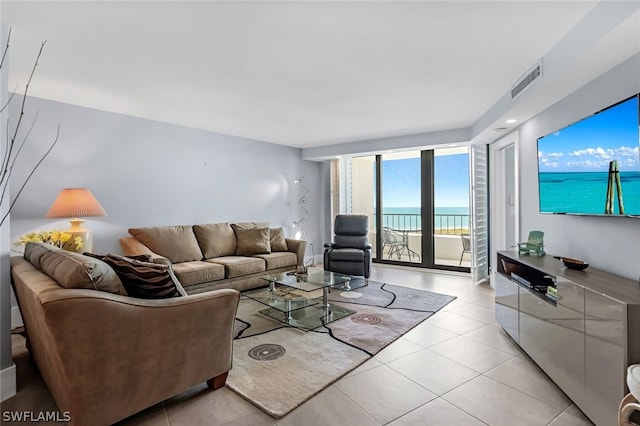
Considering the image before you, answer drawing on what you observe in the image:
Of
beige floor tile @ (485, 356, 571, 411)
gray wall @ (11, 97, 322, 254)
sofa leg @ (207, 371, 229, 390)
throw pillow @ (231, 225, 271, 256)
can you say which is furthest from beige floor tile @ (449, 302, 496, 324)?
gray wall @ (11, 97, 322, 254)

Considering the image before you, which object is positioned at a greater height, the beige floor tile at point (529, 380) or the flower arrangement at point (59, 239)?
the flower arrangement at point (59, 239)

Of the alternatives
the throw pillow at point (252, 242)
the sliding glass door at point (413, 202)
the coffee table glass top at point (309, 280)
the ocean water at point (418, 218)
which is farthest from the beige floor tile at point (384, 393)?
the ocean water at point (418, 218)

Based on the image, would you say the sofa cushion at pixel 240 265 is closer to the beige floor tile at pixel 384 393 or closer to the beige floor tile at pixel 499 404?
the beige floor tile at pixel 384 393

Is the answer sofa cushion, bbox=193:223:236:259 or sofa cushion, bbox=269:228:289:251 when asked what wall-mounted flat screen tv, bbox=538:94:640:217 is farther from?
sofa cushion, bbox=193:223:236:259

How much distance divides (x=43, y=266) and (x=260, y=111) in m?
2.77

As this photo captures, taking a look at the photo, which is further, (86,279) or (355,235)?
(355,235)

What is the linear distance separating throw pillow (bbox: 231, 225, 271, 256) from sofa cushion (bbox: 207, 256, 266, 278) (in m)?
0.23

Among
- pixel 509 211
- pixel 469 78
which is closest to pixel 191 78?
pixel 469 78

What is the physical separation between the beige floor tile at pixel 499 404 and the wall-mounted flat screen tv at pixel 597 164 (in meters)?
1.29

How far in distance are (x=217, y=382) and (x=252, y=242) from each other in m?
2.78

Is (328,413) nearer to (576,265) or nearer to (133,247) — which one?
(576,265)

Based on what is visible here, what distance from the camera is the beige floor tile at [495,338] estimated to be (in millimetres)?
2738

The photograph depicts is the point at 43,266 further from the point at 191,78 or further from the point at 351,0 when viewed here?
the point at 351,0

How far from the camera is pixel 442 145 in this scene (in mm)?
5211
